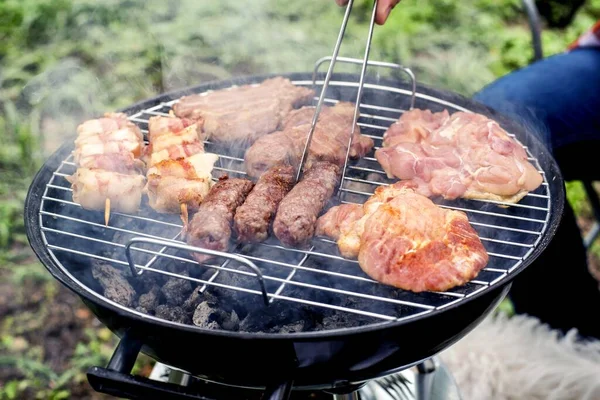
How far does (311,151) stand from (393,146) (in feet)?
1.45

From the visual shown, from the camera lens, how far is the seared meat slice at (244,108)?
317 cm

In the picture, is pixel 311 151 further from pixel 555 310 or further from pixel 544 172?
pixel 555 310

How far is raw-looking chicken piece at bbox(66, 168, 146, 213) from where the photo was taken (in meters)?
2.63

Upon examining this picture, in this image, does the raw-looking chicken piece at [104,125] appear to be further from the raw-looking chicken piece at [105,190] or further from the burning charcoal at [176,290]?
the burning charcoal at [176,290]

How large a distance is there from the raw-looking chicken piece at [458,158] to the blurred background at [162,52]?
2810mm

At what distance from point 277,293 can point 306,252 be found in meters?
0.31

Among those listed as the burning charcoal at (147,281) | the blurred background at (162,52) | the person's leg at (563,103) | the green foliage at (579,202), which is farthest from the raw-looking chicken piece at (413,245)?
the green foliage at (579,202)

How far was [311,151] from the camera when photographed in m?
2.94

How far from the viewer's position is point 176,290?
Result: 2.36 metres

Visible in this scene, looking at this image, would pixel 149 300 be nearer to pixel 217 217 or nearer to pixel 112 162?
pixel 217 217

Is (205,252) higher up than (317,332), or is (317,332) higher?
(205,252)

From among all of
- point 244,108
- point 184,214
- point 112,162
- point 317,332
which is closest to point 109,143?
point 112,162

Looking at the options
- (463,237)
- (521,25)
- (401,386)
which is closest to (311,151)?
(463,237)

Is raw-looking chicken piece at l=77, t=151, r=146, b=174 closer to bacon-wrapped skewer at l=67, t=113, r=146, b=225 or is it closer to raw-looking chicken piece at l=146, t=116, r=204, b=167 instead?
bacon-wrapped skewer at l=67, t=113, r=146, b=225
